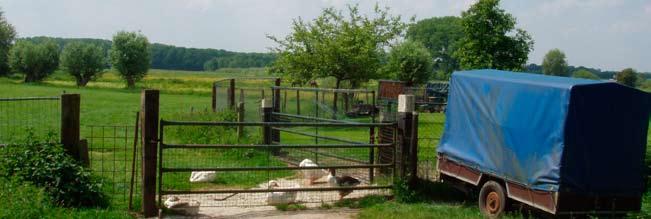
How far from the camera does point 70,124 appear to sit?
974cm

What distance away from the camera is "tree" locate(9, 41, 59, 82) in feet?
268

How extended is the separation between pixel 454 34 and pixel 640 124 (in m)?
113

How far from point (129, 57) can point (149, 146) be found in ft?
241

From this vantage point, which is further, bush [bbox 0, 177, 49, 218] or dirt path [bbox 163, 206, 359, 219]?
dirt path [bbox 163, 206, 359, 219]

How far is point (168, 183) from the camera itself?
11.9 m

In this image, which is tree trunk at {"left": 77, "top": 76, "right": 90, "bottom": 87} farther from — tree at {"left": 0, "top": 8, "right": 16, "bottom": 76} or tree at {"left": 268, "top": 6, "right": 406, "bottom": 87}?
tree at {"left": 268, "top": 6, "right": 406, "bottom": 87}

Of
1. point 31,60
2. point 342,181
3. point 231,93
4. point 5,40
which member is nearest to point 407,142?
point 342,181

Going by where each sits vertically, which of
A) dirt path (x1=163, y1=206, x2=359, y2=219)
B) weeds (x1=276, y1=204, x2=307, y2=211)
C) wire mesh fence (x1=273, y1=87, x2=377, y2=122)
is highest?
wire mesh fence (x1=273, y1=87, x2=377, y2=122)

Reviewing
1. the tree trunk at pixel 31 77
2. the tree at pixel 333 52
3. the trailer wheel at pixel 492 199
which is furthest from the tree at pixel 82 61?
the trailer wheel at pixel 492 199

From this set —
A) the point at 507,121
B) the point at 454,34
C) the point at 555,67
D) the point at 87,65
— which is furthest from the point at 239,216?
the point at 555,67

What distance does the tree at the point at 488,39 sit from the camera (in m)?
23.3

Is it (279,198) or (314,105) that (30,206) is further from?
(314,105)

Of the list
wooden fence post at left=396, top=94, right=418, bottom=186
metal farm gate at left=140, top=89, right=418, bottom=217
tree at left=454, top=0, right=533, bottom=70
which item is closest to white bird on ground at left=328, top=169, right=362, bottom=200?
metal farm gate at left=140, top=89, right=418, bottom=217

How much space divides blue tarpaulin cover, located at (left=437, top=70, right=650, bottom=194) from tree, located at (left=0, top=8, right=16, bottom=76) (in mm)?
84477
